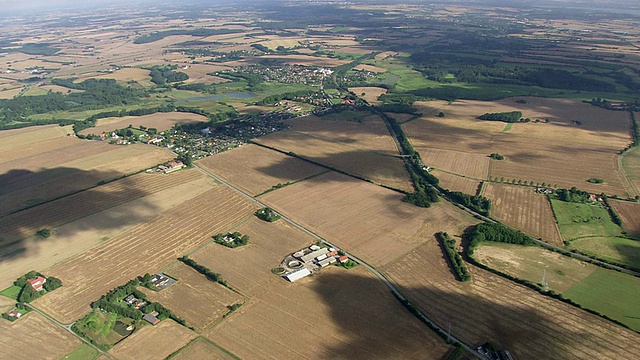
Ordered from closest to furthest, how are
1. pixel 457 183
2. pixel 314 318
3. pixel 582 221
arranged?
pixel 314 318 → pixel 582 221 → pixel 457 183

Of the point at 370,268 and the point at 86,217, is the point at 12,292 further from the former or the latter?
the point at 370,268

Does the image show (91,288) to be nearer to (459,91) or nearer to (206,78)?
(459,91)

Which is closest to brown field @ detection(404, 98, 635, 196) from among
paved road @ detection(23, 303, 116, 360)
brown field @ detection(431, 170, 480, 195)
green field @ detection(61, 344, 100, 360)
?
brown field @ detection(431, 170, 480, 195)

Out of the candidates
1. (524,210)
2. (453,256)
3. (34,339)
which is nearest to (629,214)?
(524,210)

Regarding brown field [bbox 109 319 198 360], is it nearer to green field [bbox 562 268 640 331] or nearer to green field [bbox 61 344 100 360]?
green field [bbox 61 344 100 360]

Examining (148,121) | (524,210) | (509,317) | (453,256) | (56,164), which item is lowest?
(148,121)

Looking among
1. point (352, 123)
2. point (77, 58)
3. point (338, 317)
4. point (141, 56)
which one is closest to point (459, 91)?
point (352, 123)
